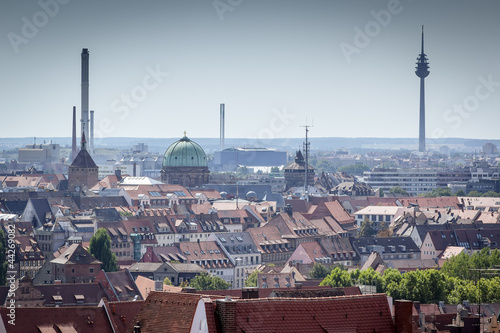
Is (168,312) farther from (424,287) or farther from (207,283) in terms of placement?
(207,283)

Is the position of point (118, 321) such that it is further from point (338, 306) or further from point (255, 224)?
point (255, 224)

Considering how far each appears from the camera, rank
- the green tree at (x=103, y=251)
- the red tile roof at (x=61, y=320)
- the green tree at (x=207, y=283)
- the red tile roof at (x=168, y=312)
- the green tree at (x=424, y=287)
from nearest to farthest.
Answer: the red tile roof at (x=168, y=312), the red tile roof at (x=61, y=320), the green tree at (x=424, y=287), the green tree at (x=207, y=283), the green tree at (x=103, y=251)

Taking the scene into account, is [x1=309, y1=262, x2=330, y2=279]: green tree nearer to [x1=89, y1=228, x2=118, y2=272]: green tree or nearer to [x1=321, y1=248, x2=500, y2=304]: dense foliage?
[x1=321, y1=248, x2=500, y2=304]: dense foliage

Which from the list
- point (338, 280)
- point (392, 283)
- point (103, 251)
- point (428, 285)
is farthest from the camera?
point (103, 251)

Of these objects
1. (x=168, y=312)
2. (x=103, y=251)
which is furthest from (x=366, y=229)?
(x=168, y=312)

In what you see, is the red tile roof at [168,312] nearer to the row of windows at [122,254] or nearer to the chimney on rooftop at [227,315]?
the chimney on rooftop at [227,315]

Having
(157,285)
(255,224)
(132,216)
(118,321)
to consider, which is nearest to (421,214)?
(255,224)

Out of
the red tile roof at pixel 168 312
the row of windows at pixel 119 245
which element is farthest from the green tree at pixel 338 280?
the red tile roof at pixel 168 312
